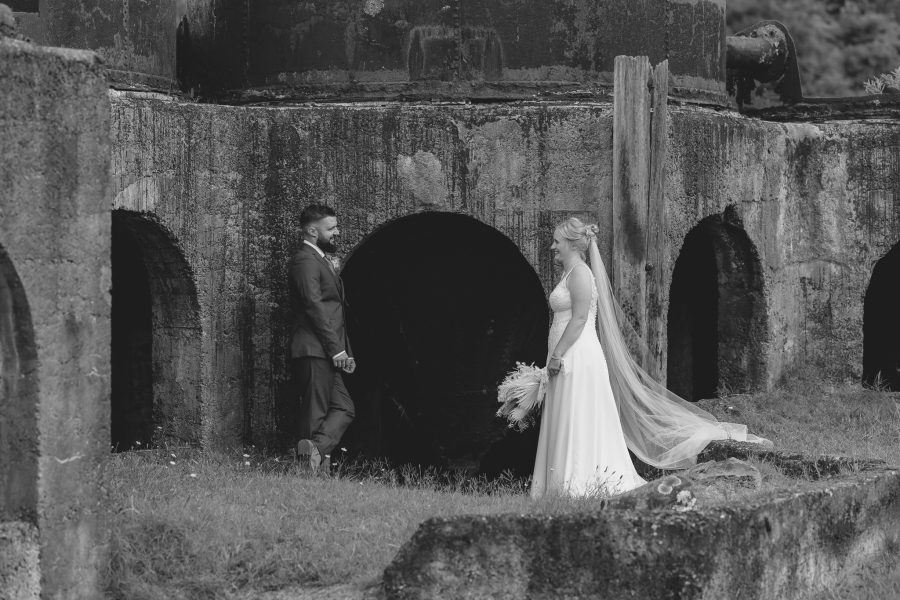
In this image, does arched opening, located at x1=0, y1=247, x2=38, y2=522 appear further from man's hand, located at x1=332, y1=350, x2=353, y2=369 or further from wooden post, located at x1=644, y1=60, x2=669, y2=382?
wooden post, located at x1=644, y1=60, x2=669, y2=382

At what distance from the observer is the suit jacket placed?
9.69 m

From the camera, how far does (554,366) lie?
9.16 m

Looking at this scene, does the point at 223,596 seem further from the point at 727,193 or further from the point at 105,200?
the point at 727,193

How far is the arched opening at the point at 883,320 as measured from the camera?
1473 centimetres

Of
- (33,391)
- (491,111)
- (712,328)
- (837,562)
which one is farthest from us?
(712,328)

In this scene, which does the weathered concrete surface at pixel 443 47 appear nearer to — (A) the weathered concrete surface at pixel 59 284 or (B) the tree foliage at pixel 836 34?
(A) the weathered concrete surface at pixel 59 284

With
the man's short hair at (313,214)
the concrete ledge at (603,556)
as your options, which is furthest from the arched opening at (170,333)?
the concrete ledge at (603,556)

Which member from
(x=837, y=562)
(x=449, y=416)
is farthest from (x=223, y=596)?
(x=449, y=416)

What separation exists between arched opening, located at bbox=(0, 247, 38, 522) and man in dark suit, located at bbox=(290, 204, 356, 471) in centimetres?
350

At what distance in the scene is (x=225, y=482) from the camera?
8.81 meters

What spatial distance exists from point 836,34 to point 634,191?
16.9m

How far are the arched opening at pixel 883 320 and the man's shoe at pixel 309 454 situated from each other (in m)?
7.09

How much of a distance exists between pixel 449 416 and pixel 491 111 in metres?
3.39

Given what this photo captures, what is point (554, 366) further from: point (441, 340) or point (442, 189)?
point (441, 340)
